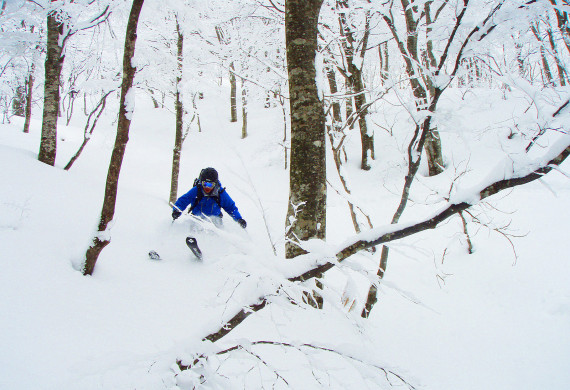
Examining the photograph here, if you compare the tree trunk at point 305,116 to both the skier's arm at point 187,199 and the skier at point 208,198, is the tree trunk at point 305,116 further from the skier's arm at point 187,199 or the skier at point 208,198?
the skier's arm at point 187,199

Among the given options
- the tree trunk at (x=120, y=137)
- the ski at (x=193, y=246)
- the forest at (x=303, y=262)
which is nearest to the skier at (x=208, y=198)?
the forest at (x=303, y=262)

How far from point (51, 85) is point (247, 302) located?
260 inches

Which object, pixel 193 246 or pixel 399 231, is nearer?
pixel 399 231

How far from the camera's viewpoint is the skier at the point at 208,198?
4.62 meters

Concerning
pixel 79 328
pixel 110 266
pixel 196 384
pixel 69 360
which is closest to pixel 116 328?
pixel 79 328

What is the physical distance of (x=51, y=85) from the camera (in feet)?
17.4

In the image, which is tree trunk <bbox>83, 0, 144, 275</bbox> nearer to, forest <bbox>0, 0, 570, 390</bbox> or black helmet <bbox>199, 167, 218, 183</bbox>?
forest <bbox>0, 0, 570, 390</bbox>

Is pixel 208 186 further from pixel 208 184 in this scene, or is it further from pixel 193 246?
pixel 193 246

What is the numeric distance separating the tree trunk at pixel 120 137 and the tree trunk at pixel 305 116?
1502 mm

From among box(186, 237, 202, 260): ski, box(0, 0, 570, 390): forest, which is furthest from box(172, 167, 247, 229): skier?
box(186, 237, 202, 260): ski

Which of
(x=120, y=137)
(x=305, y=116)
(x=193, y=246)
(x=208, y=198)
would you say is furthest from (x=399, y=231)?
(x=208, y=198)

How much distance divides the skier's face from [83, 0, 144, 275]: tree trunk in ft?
6.41

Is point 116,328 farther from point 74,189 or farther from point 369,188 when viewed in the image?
point 369,188

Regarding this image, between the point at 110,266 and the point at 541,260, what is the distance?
5.99 m
